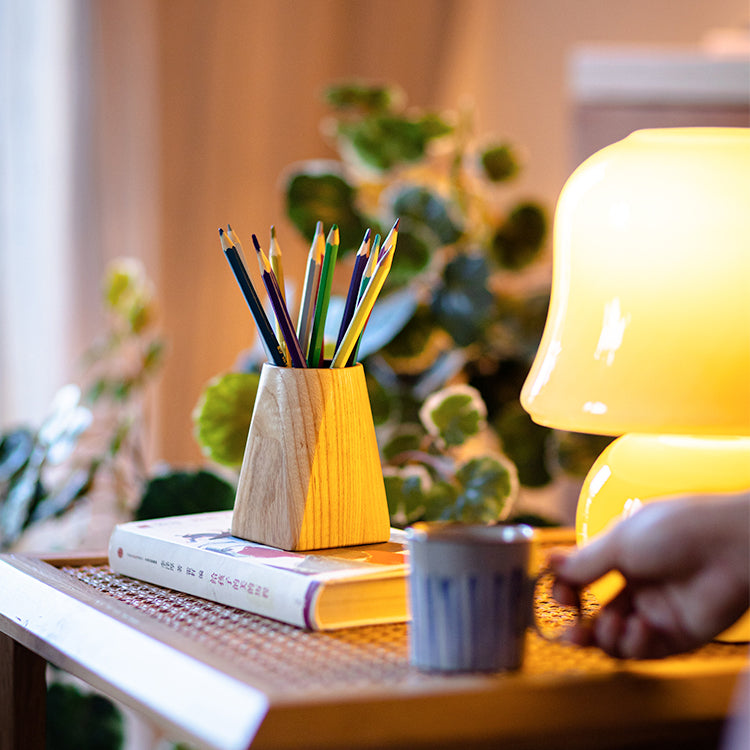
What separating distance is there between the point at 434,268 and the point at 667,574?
36.5 inches

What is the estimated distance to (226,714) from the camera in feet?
1.68

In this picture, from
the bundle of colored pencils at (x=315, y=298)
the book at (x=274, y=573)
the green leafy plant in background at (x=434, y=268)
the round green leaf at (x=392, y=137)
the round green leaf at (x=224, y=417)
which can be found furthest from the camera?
the round green leaf at (x=392, y=137)

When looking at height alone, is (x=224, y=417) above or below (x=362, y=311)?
below

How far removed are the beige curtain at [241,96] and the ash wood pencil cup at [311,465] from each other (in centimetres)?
110

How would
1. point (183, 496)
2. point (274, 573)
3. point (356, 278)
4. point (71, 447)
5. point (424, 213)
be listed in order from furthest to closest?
point (424, 213) < point (71, 447) < point (183, 496) < point (356, 278) < point (274, 573)

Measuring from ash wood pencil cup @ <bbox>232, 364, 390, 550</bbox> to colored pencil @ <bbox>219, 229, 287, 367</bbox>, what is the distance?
0.7 inches

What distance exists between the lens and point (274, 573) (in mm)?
674

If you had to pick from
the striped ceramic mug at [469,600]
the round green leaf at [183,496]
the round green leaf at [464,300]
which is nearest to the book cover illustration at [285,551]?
the striped ceramic mug at [469,600]

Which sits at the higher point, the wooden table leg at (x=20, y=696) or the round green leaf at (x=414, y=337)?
the round green leaf at (x=414, y=337)

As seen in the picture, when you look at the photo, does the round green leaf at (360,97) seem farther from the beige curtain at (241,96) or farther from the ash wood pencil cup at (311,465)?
the ash wood pencil cup at (311,465)

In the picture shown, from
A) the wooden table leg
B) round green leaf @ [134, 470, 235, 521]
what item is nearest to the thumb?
the wooden table leg

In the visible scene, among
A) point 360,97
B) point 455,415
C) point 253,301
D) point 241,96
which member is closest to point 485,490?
point 455,415

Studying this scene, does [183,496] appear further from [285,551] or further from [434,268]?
[434,268]

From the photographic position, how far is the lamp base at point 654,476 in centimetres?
69
